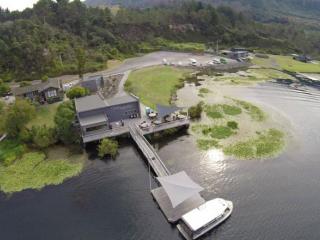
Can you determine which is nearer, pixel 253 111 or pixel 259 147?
pixel 259 147

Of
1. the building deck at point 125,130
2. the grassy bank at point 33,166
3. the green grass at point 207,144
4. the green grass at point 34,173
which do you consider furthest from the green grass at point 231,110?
the green grass at point 34,173

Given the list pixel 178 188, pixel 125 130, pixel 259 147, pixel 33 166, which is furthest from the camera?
pixel 125 130

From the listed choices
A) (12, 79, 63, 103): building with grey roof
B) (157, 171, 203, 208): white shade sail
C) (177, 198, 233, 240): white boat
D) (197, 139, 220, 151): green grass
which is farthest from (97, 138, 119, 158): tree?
(12, 79, 63, 103): building with grey roof

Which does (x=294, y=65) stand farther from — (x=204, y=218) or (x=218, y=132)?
(x=204, y=218)

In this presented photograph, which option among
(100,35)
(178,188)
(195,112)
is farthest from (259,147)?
(100,35)

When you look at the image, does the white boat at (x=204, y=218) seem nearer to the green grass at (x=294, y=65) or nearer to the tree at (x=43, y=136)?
the tree at (x=43, y=136)

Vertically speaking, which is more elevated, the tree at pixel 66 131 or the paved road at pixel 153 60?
the paved road at pixel 153 60

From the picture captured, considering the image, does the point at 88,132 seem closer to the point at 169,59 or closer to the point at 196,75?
the point at 196,75

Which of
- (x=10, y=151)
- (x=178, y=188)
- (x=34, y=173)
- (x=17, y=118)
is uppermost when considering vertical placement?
(x=17, y=118)
